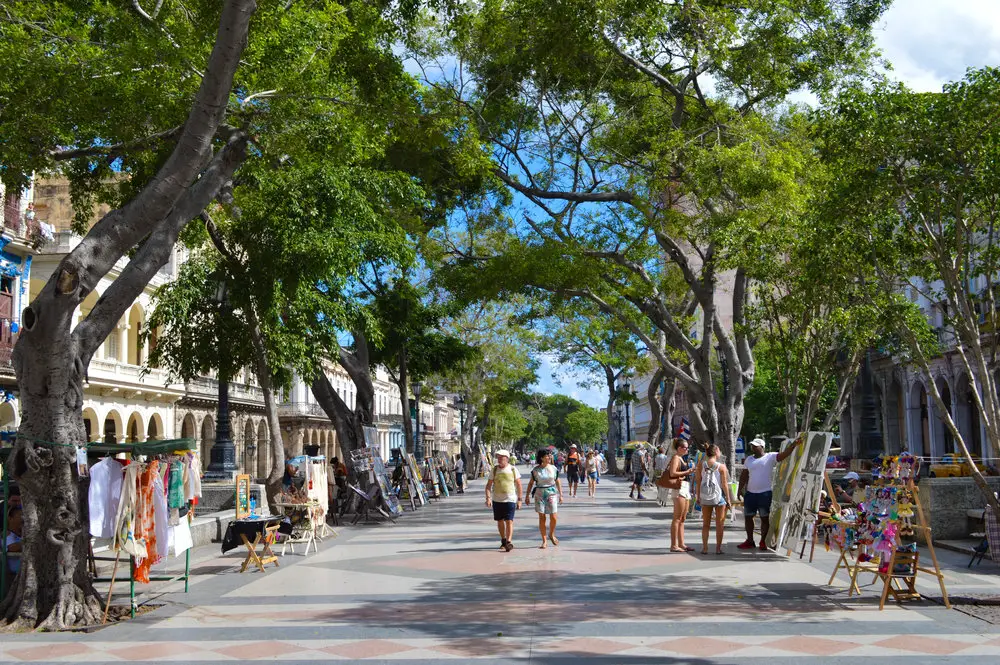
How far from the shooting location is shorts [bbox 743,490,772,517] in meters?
14.1

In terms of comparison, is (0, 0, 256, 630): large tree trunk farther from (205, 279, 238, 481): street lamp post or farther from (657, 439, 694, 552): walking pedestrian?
(205, 279, 238, 481): street lamp post

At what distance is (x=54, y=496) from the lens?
9.10m

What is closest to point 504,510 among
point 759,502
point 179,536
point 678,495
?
point 678,495

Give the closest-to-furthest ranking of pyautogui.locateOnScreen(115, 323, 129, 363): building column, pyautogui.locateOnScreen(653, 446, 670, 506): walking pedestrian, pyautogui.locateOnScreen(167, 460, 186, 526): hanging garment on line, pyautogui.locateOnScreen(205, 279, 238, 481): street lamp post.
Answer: pyautogui.locateOnScreen(167, 460, 186, 526): hanging garment on line < pyautogui.locateOnScreen(205, 279, 238, 481): street lamp post < pyautogui.locateOnScreen(653, 446, 670, 506): walking pedestrian < pyautogui.locateOnScreen(115, 323, 129, 363): building column

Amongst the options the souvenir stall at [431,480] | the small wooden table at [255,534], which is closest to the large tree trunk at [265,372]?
the small wooden table at [255,534]

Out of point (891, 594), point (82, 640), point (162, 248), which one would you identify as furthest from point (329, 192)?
point (891, 594)

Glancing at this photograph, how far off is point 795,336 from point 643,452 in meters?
11.9

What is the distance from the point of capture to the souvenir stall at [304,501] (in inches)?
604

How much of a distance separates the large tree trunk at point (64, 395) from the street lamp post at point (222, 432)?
8.15 metres

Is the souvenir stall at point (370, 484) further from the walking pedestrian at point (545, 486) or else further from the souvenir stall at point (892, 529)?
the souvenir stall at point (892, 529)

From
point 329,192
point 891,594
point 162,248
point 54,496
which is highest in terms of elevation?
point 329,192

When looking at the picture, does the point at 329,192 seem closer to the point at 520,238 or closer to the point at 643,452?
the point at 520,238

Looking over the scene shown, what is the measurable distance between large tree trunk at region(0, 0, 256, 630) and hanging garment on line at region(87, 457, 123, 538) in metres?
0.15

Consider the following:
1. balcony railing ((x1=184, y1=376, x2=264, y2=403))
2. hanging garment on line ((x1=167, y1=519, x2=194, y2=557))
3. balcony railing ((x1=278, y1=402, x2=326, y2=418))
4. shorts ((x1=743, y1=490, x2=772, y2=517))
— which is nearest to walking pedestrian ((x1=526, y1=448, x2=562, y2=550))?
shorts ((x1=743, y1=490, x2=772, y2=517))
